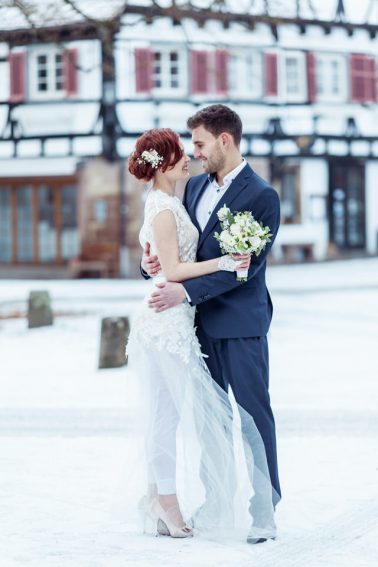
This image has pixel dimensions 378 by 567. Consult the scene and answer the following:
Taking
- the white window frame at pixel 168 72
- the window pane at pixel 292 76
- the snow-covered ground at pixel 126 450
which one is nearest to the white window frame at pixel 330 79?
the window pane at pixel 292 76

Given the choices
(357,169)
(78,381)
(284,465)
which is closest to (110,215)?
(357,169)

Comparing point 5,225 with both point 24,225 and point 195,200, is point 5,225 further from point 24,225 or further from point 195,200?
point 195,200

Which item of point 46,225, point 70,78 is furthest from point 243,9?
point 46,225

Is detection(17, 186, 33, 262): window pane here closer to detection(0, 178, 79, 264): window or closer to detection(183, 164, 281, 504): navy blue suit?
detection(0, 178, 79, 264): window

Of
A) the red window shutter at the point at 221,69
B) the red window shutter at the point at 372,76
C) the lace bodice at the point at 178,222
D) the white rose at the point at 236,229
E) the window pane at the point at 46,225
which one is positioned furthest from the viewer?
the red window shutter at the point at 372,76

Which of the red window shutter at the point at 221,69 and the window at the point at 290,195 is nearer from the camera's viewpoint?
the red window shutter at the point at 221,69

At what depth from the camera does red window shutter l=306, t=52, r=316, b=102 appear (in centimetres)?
2945

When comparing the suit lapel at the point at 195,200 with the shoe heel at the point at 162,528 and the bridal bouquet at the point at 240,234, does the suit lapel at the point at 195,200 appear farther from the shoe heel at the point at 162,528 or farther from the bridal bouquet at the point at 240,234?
the shoe heel at the point at 162,528

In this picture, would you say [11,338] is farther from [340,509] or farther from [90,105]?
[90,105]

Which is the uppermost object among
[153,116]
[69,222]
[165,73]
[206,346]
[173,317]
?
[165,73]

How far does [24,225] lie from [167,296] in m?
24.5

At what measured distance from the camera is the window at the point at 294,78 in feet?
96.7

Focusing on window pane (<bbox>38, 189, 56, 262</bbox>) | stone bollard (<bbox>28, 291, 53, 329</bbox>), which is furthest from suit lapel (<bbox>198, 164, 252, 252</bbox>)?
window pane (<bbox>38, 189, 56, 262</bbox>)

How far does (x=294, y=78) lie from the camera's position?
29641 mm
